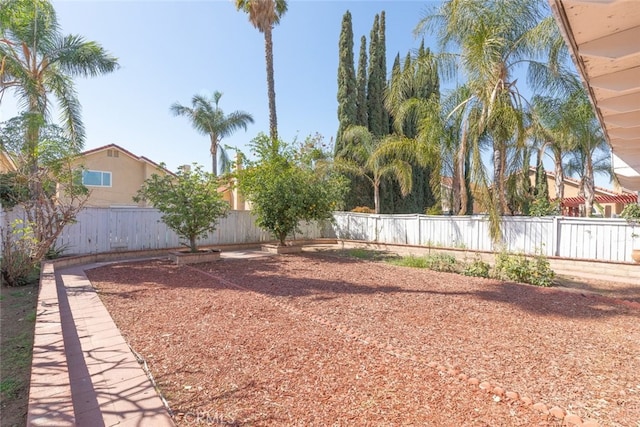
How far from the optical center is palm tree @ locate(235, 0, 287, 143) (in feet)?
53.1

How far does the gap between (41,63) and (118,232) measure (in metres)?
5.99

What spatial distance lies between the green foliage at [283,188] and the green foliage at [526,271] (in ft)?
20.7

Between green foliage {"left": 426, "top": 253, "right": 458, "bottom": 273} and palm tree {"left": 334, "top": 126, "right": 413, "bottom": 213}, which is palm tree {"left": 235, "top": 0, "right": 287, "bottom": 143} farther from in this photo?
green foliage {"left": 426, "top": 253, "right": 458, "bottom": 273}

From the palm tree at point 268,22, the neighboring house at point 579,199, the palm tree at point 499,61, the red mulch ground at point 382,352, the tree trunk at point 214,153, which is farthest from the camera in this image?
the tree trunk at point 214,153

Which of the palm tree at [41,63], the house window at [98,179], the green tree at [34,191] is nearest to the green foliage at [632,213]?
the green tree at [34,191]

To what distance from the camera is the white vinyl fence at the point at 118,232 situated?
10060 millimetres

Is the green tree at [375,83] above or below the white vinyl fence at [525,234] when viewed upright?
above

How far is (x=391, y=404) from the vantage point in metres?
2.56

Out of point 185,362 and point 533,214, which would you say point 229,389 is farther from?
point 533,214

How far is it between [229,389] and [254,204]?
1007 centimetres

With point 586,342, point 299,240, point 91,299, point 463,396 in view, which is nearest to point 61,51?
point 91,299

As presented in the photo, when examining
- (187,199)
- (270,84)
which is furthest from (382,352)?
(270,84)

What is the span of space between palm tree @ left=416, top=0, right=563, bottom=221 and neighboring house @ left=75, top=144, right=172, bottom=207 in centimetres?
1599

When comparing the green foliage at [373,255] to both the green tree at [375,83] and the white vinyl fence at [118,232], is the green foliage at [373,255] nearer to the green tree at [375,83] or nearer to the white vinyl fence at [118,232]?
the white vinyl fence at [118,232]
